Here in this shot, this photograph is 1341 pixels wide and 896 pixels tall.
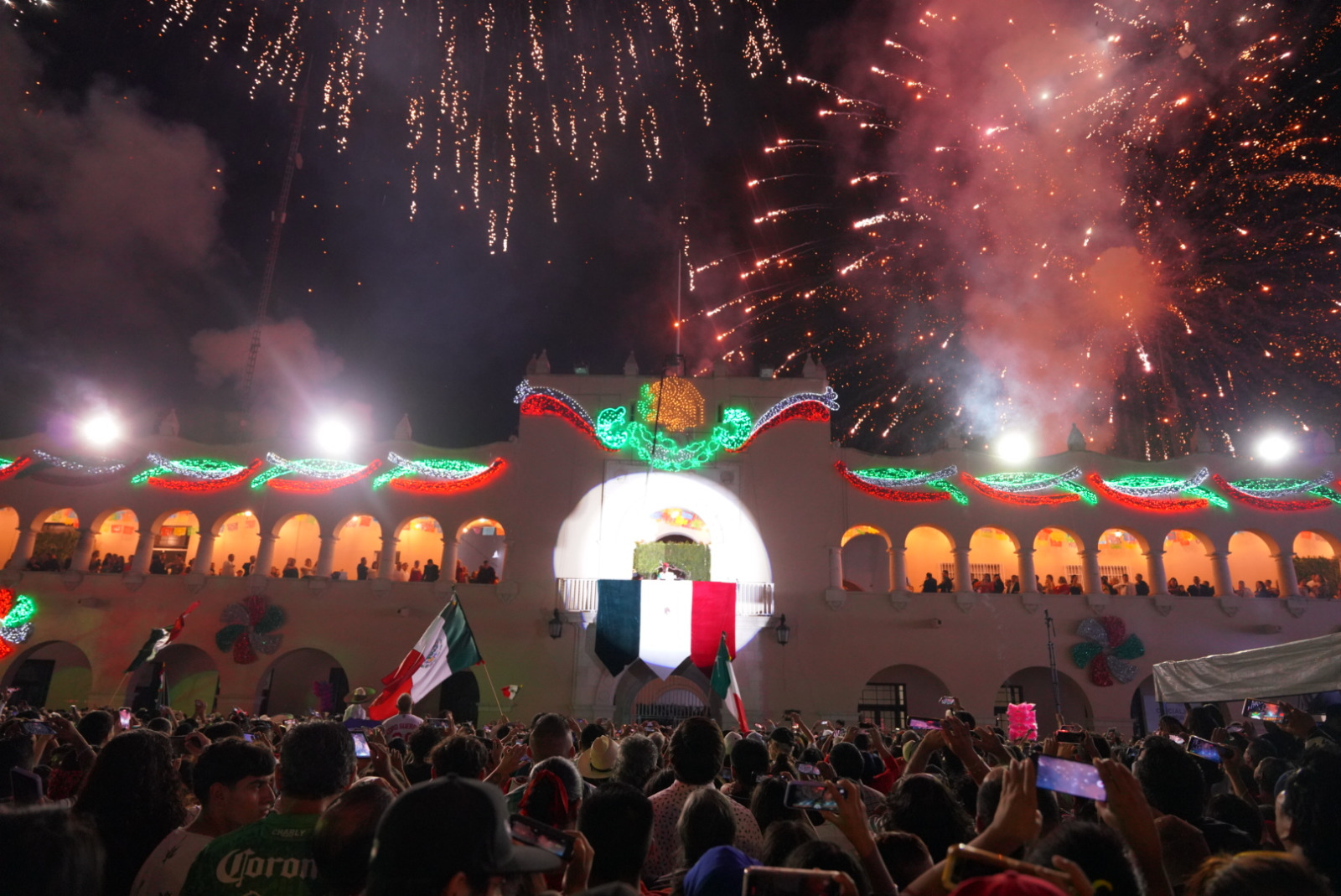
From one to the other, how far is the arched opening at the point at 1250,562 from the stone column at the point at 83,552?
105 feet

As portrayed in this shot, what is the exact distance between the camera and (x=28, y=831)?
2.34 metres

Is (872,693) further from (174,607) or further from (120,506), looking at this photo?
(120,506)

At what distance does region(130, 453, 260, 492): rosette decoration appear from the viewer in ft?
75.1

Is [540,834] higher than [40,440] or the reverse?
the reverse

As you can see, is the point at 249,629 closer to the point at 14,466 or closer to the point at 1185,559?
the point at 14,466

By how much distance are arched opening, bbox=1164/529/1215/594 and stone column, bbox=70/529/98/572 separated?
99.4ft

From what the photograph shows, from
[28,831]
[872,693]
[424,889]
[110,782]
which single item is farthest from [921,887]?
[872,693]

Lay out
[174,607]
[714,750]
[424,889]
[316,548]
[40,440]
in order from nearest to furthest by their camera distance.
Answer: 1. [424,889]
2. [714,750]
3. [174,607]
4. [40,440]
5. [316,548]

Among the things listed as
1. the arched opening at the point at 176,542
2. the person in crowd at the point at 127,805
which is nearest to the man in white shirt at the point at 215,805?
the person in crowd at the point at 127,805

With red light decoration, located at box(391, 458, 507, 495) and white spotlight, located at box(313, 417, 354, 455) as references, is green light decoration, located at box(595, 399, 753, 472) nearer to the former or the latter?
red light decoration, located at box(391, 458, 507, 495)

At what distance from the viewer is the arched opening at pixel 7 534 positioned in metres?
24.5

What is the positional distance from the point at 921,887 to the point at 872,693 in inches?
827

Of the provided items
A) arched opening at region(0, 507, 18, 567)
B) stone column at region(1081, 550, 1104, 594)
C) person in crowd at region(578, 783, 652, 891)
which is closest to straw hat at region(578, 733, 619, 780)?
person in crowd at region(578, 783, 652, 891)

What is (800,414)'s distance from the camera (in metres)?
22.9
